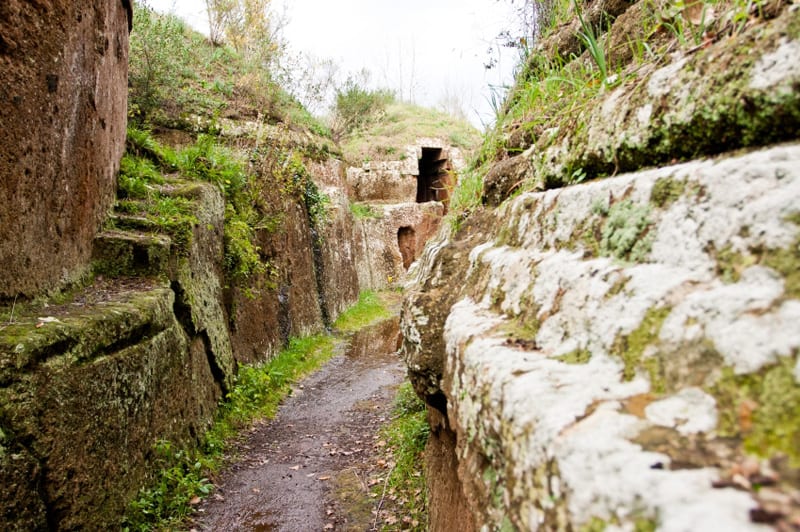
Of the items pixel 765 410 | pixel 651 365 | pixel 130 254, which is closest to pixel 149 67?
pixel 130 254

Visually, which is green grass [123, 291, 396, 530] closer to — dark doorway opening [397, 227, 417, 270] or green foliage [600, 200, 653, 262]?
green foliage [600, 200, 653, 262]

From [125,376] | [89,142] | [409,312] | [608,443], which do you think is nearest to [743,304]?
[608,443]

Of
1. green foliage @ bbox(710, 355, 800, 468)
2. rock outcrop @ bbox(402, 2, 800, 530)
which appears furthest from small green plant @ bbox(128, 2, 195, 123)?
green foliage @ bbox(710, 355, 800, 468)

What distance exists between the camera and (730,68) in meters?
1.15

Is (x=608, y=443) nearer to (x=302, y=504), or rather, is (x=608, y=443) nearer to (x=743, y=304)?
(x=743, y=304)

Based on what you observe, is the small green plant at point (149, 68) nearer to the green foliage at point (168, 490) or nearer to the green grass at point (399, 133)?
the green foliage at point (168, 490)

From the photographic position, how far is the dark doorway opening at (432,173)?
2309cm

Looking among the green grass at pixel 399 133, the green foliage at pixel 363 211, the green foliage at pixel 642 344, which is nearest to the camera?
the green foliage at pixel 642 344

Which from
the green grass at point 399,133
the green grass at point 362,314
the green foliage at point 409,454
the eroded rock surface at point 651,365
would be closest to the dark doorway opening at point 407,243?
the green grass at point 399,133

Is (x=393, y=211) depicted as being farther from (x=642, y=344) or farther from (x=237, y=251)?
(x=642, y=344)

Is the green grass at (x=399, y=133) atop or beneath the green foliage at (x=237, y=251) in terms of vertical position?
atop

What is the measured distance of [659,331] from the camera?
988 mm

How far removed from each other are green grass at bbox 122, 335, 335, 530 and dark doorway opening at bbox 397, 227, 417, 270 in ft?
39.1

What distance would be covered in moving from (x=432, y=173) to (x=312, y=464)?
20.1m
